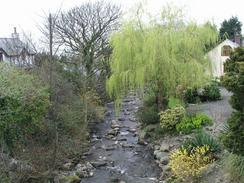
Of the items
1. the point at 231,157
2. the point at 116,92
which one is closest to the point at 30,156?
the point at 231,157

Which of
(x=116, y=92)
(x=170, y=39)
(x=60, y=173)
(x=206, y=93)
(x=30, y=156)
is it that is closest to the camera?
(x=30, y=156)

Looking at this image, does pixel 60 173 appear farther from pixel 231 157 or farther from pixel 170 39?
pixel 170 39

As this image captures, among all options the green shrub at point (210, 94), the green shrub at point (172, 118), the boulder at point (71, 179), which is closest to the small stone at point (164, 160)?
the green shrub at point (172, 118)

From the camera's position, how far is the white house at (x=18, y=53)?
22.5 metres

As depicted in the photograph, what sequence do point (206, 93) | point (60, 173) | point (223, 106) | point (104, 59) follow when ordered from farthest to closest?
1. point (104, 59)
2. point (206, 93)
3. point (223, 106)
4. point (60, 173)

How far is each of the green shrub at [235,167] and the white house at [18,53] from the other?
1390 cm

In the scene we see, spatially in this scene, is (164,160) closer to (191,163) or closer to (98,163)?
(98,163)

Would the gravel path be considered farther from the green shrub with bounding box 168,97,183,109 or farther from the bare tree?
the bare tree

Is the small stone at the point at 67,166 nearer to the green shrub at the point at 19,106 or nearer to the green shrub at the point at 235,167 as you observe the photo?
the green shrub at the point at 19,106

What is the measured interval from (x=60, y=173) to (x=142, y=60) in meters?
6.76

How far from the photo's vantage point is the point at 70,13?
3033cm

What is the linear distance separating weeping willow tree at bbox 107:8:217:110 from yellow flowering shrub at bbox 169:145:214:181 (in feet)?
21.7

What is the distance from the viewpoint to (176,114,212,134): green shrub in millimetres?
15883

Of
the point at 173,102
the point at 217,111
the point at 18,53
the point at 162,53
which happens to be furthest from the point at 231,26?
the point at 162,53
